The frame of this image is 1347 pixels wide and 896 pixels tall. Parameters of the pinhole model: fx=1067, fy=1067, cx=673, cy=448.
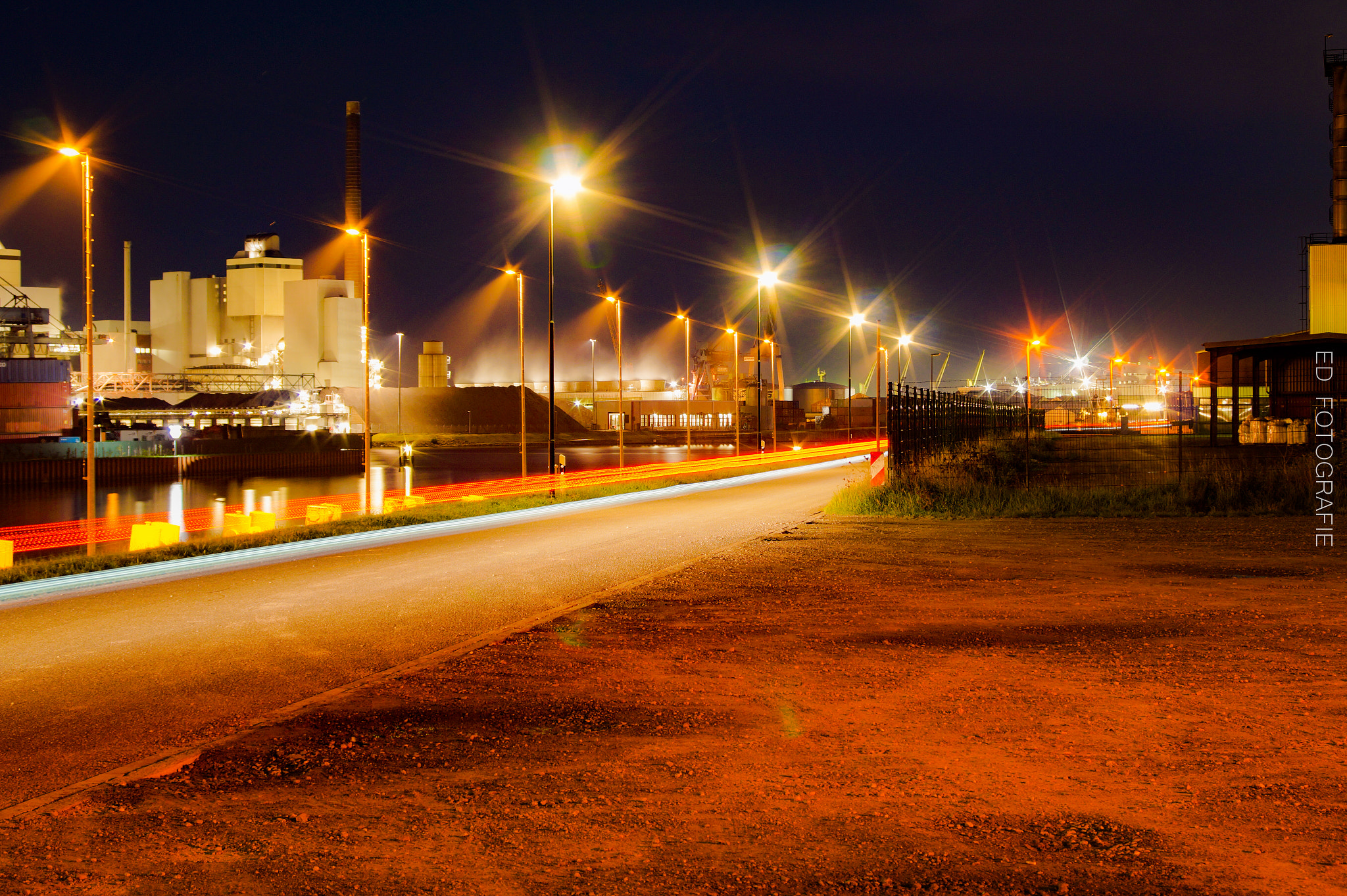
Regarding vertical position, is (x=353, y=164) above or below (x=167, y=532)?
above

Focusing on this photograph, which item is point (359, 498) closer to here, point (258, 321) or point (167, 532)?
point (167, 532)

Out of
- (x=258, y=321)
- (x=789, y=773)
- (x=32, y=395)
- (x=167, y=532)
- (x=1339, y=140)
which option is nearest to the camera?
(x=789, y=773)

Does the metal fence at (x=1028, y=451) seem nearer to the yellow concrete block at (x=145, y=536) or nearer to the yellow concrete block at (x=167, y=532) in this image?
the yellow concrete block at (x=167, y=532)

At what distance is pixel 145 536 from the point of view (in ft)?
56.2

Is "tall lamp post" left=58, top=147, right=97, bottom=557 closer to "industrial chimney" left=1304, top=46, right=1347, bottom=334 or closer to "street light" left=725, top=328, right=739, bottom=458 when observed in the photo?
"street light" left=725, top=328, right=739, bottom=458

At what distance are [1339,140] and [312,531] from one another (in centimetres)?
A: 5762

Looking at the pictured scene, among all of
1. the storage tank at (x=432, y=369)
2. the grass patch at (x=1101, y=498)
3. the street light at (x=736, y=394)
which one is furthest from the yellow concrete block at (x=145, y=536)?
the storage tank at (x=432, y=369)

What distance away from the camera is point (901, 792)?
5.39 m

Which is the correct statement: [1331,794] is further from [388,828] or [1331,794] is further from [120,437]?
[120,437]

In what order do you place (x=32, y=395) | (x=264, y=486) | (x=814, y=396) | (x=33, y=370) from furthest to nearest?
(x=814, y=396) → (x=33, y=370) → (x=32, y=395) → (x=264, y=486)

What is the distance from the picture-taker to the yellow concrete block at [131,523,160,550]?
16.8 m

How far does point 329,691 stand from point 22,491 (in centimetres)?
4081

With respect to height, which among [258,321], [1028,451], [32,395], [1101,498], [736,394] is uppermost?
[258,321]

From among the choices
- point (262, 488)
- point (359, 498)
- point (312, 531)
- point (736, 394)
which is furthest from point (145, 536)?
point (736, 394)
